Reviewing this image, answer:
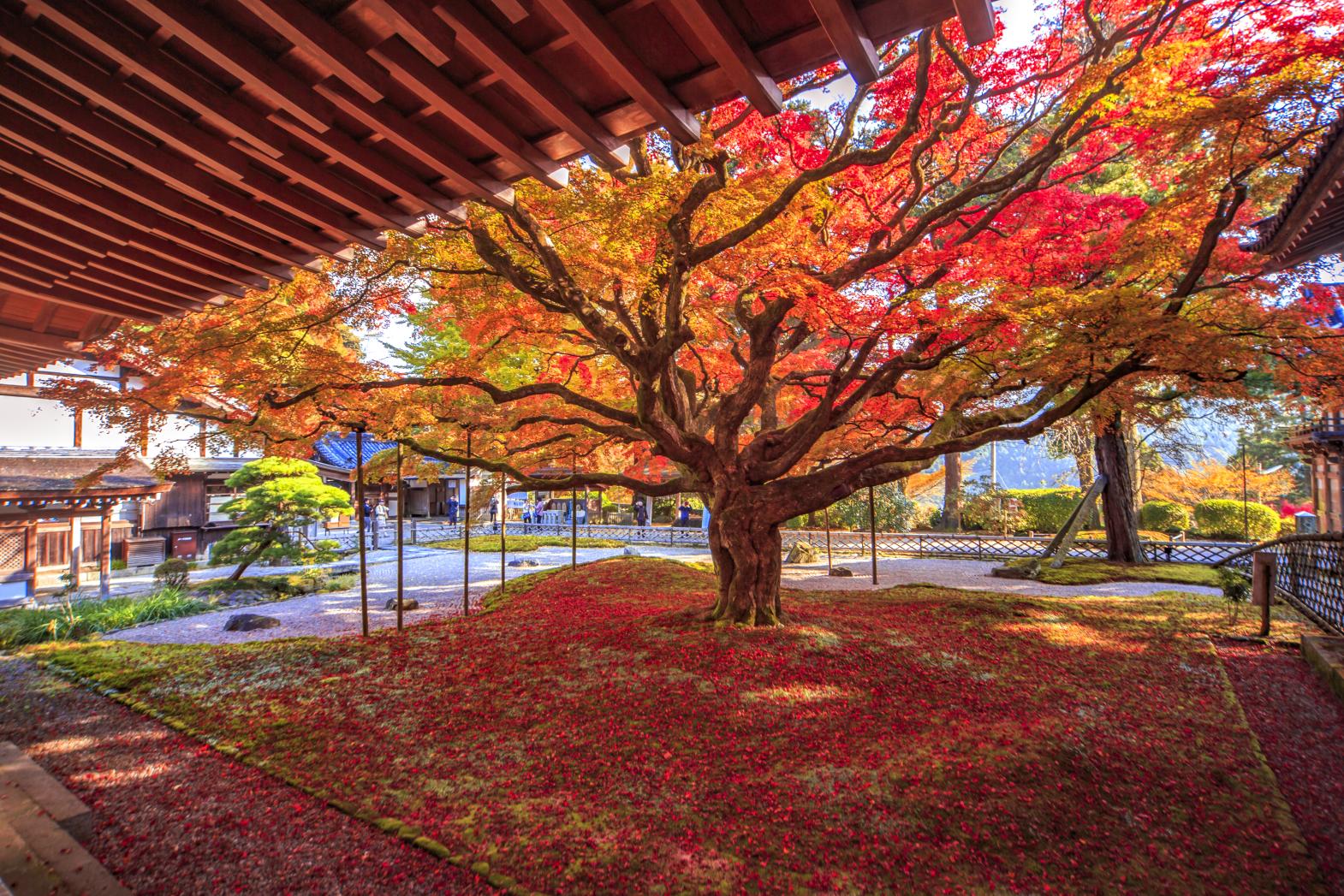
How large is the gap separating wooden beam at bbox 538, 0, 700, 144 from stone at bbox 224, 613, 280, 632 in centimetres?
1212

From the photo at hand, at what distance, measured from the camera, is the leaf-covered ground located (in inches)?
140

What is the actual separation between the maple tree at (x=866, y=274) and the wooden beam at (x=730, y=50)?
3.17 metres

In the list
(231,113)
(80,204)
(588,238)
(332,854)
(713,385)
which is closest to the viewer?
(231,113)

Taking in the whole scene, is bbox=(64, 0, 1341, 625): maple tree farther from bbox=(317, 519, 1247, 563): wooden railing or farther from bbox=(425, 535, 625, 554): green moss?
bbox=(425, 535, 625, 554): green moss

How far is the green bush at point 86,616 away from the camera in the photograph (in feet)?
31.6

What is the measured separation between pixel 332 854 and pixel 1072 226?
11676 mm

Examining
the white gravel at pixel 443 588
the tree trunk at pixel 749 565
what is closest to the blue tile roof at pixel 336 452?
the white gravel at pixel 443 588

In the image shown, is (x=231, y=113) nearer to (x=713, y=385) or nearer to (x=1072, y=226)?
(x=713, y=385)

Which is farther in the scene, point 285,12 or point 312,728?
point 312,728

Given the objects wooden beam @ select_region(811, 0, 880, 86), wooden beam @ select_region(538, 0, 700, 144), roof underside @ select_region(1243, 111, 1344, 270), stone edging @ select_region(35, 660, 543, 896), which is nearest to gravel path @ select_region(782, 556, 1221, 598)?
roof underside @ select_region(1243, 111, 1344, 270)

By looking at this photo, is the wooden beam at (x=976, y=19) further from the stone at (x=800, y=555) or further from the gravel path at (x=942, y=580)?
the stone at (x=800, y=555)

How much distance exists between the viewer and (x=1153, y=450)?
69.9 ft

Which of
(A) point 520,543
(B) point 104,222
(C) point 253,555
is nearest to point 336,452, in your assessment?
(A) point 520,543

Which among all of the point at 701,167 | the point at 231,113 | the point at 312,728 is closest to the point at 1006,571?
the point at 701,167
